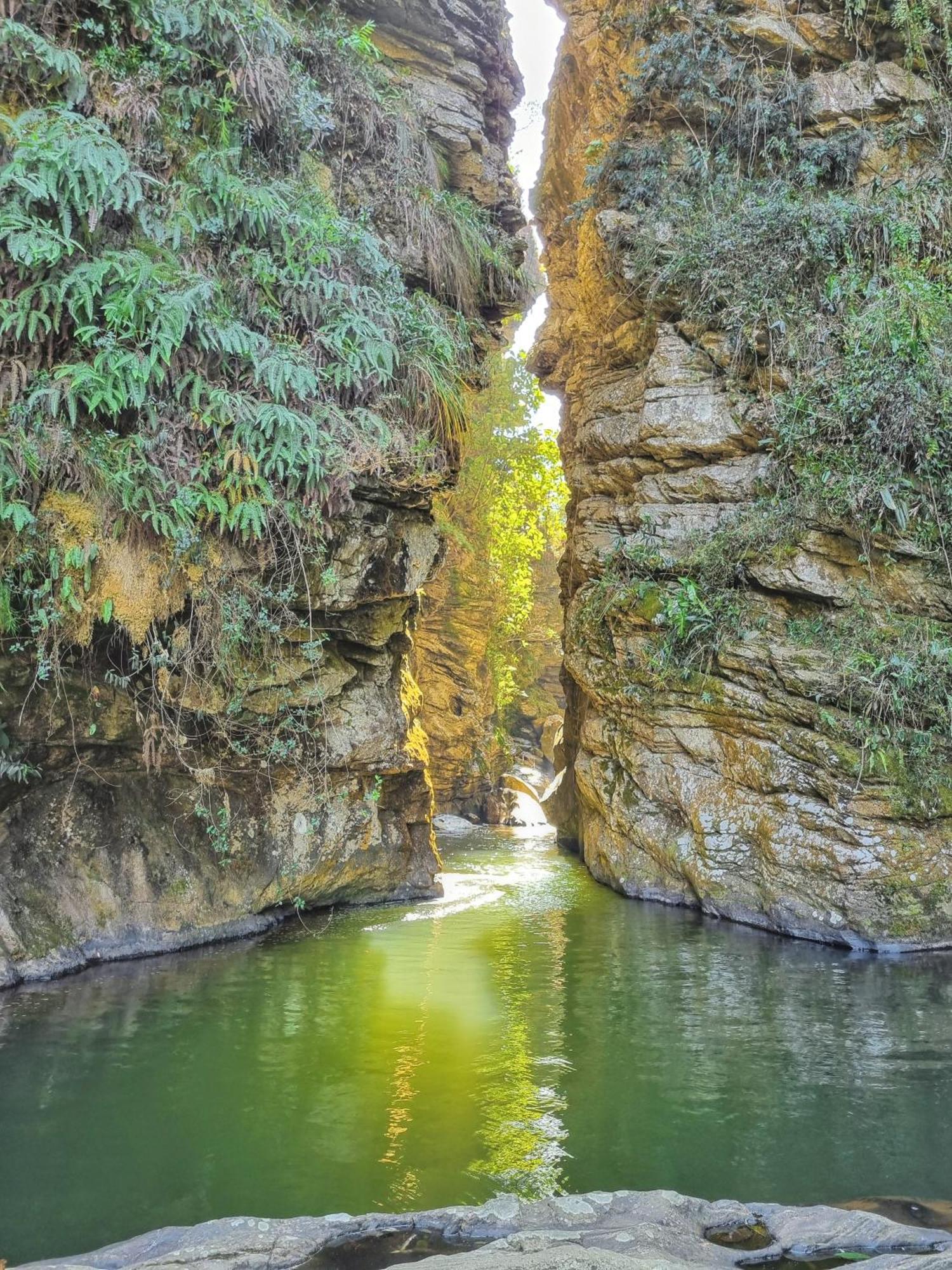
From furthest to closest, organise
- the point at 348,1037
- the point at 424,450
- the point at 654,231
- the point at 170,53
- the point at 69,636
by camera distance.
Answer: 1. the point at 654,231
2. the point at 424,450
3. the point at 170,53
4. the point at 69,636
5. the point at 348,1037

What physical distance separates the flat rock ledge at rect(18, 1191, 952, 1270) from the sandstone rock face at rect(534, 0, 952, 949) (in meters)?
5.97

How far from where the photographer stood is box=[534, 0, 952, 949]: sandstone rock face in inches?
363

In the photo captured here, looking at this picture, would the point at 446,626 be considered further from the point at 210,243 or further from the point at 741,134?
the point at 210,243

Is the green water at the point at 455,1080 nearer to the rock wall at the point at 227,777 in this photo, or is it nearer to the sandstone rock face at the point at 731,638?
the rock wall at the point at 227,777

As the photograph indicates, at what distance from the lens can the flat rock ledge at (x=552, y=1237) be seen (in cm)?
324

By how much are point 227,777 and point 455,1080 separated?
470 centimetres

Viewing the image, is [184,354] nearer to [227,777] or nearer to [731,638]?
[227,777]

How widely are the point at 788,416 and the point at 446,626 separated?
11.6 meters

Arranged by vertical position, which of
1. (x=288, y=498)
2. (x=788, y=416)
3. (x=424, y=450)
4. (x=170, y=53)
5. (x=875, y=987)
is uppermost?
(x=170, y=53)

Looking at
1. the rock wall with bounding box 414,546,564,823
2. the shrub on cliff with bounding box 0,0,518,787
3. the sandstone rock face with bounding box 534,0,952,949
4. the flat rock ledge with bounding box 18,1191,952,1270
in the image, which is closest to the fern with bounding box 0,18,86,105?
the shrub on cliff with bounding box 0,0,518,787

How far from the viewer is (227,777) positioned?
9.14 meters

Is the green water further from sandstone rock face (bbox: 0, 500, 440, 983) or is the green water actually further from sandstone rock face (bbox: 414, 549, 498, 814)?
sandstone rock face (bbox: 414, 549, 498, 814)

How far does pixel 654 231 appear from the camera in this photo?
12773 mm

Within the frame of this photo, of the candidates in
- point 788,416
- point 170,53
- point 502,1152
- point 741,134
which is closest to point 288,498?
point 170,53
